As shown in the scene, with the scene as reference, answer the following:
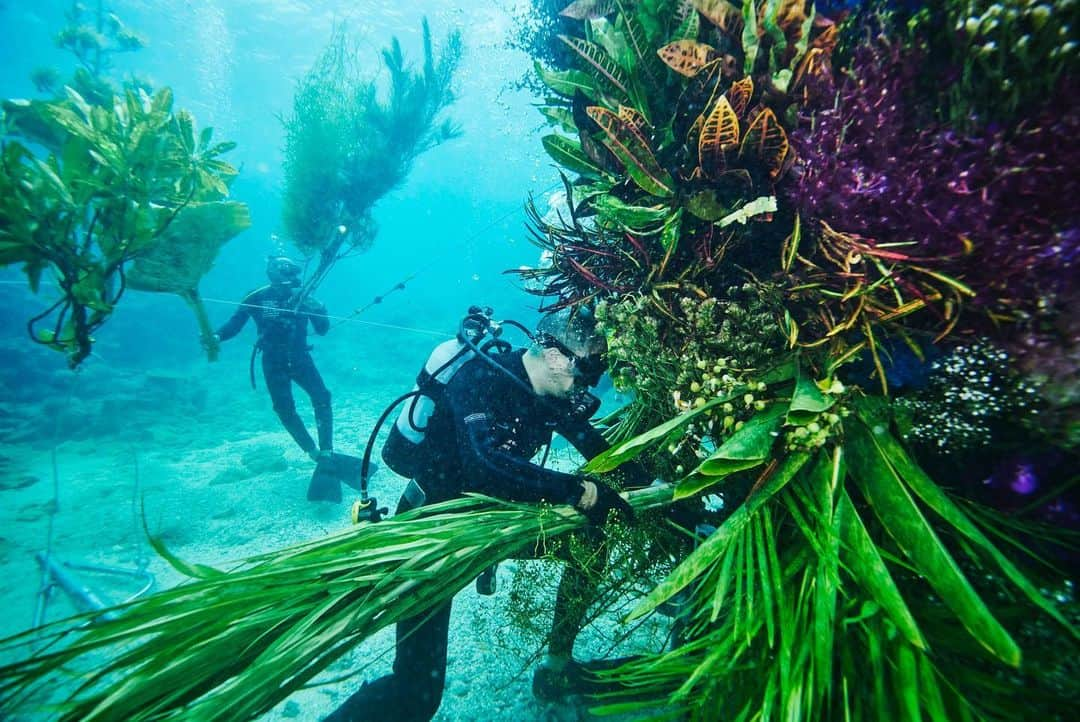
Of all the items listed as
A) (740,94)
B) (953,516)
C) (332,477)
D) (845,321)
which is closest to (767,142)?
(740,94)

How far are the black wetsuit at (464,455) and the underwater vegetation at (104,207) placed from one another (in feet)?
9.05

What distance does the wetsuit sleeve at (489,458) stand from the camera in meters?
2.27

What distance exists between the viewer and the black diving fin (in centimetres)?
877

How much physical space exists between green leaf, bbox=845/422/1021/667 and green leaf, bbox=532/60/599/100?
81.4 inches

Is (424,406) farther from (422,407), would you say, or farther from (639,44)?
(639,44)

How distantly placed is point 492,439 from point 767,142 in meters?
2.04

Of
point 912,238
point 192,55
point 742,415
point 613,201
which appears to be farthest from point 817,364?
point 192,55

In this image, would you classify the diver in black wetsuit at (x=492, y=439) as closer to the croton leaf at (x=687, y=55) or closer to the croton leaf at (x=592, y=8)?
the croton leaf at (x=687, y=55)

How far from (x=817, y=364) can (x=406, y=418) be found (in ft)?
8.87

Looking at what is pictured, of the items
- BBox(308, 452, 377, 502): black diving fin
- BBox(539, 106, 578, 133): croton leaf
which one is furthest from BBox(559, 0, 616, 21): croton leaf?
BBox(308, 452, 377, 502): black diving fin

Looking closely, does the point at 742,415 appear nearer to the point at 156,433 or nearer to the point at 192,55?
the point at 156,433

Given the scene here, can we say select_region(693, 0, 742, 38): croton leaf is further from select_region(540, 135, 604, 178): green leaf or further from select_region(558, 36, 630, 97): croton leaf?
select_region(540, 135, 604, 178): green leaf

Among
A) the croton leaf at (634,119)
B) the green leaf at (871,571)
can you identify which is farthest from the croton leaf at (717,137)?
the green leaf at (871,571)

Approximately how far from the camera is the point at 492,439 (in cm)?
260
